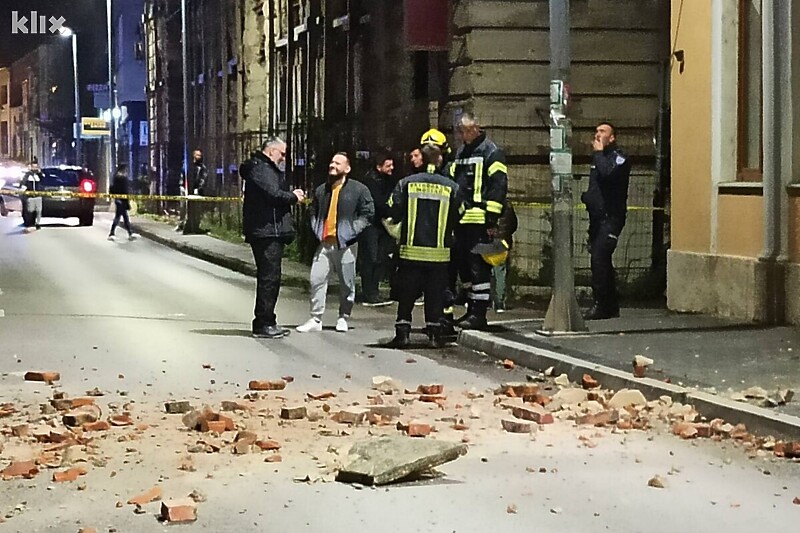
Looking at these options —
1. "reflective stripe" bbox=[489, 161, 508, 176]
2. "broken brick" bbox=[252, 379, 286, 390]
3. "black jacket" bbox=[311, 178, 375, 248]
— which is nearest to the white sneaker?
"black jacket" bbox=[311, 178, 375, 248]

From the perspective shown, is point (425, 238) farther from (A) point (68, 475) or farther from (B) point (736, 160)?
(A) point (68, 475)

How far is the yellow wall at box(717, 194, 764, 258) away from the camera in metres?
13.8

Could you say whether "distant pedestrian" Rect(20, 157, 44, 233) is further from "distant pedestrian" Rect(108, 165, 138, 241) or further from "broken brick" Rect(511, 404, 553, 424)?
"broken brick" Rect(511, 404, 553, 424)

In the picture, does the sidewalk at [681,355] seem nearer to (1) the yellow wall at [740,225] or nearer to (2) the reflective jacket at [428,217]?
(1) the yellow wall at [740,225]

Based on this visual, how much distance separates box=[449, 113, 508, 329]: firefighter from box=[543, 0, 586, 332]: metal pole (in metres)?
0.56

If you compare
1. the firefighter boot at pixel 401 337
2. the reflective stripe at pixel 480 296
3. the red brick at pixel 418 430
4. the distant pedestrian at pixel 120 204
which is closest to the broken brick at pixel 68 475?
the red brick at pixel 418 430

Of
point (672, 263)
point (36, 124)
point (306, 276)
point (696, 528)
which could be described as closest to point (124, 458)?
point (696, 528)

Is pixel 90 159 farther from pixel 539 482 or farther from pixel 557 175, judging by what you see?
pixel 539 482

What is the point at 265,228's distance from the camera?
13.5m

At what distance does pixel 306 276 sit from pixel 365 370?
9668 millimetres

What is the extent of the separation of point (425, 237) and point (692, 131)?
4169 millimetres

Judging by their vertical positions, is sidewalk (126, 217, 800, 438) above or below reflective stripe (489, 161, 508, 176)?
below

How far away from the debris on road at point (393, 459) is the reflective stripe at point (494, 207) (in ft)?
18.9

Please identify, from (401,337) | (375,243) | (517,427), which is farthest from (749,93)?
(517,427)
